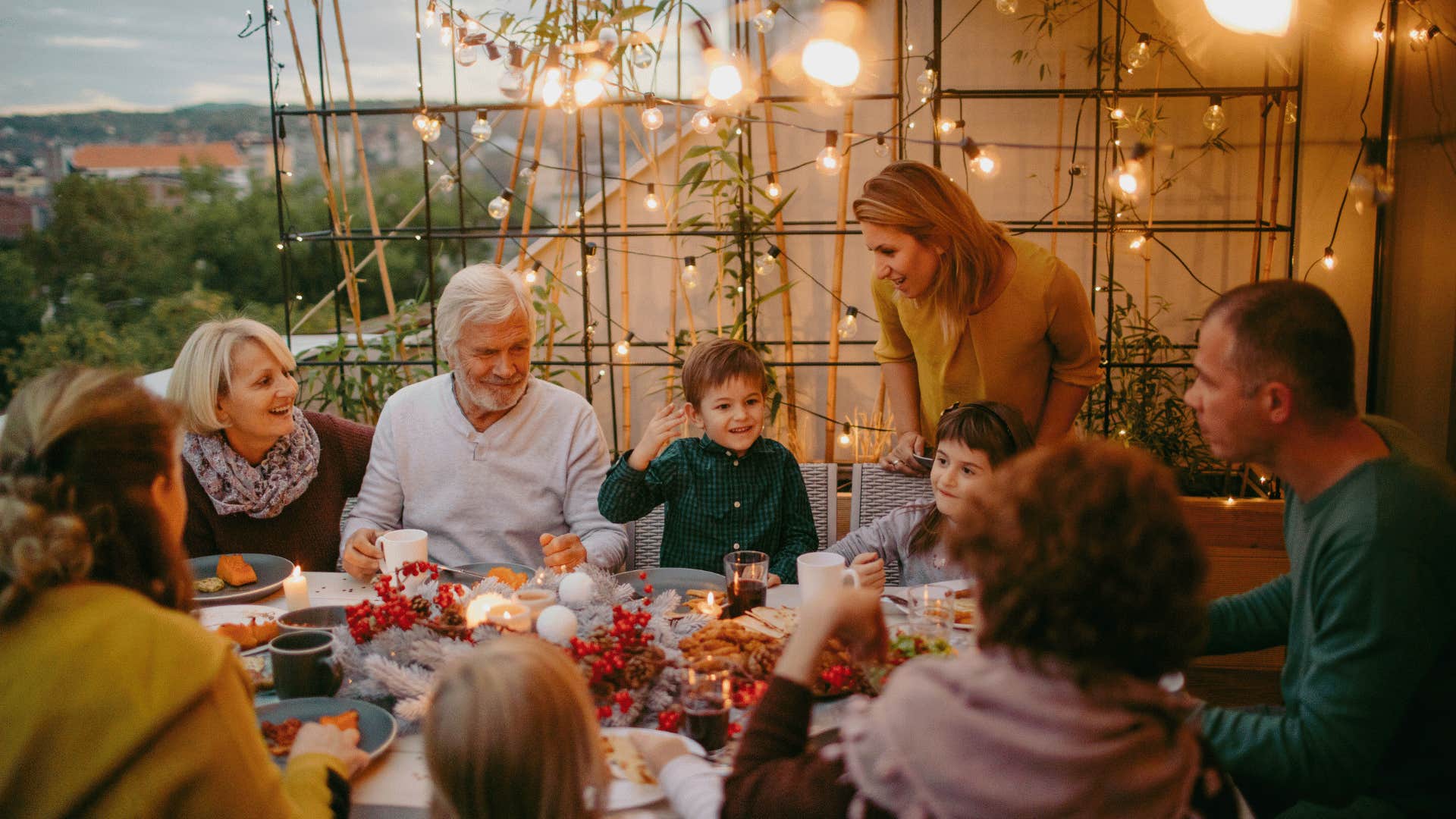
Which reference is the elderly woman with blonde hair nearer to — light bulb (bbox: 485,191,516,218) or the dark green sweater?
light bulb (bbox: 485,191,516,218)

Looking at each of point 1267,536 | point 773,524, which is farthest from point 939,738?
point 1267,536

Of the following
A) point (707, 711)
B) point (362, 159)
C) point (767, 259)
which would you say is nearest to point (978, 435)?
point (707, 711)

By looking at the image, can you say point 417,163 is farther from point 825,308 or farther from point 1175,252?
point 1175,252

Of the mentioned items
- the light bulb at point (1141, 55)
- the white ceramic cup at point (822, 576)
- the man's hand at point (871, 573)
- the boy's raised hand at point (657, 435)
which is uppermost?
the light bulb at point (1141, 55)

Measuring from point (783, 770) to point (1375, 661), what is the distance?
2.55 ft

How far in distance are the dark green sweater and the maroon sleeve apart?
0.61 metres

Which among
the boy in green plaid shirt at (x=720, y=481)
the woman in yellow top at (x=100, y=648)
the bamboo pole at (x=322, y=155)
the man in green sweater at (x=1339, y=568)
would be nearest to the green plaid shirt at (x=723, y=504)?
the boy in green plaid shirt at (x=720, y=481)

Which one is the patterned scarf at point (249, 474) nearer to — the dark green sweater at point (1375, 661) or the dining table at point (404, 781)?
the dining table at point (404, 781)

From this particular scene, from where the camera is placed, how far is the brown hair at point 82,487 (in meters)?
0.94

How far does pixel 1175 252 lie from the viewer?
4215 millimetres

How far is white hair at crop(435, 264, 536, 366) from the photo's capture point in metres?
2.22

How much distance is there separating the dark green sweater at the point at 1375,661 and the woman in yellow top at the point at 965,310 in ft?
3.28

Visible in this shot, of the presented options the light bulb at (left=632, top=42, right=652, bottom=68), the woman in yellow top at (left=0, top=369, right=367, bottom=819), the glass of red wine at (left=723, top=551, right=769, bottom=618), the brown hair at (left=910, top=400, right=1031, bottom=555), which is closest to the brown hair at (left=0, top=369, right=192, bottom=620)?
the woman in yellow top at (left=0, top=369, right=367, bottom=819)

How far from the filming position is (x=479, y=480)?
7.70 ft
